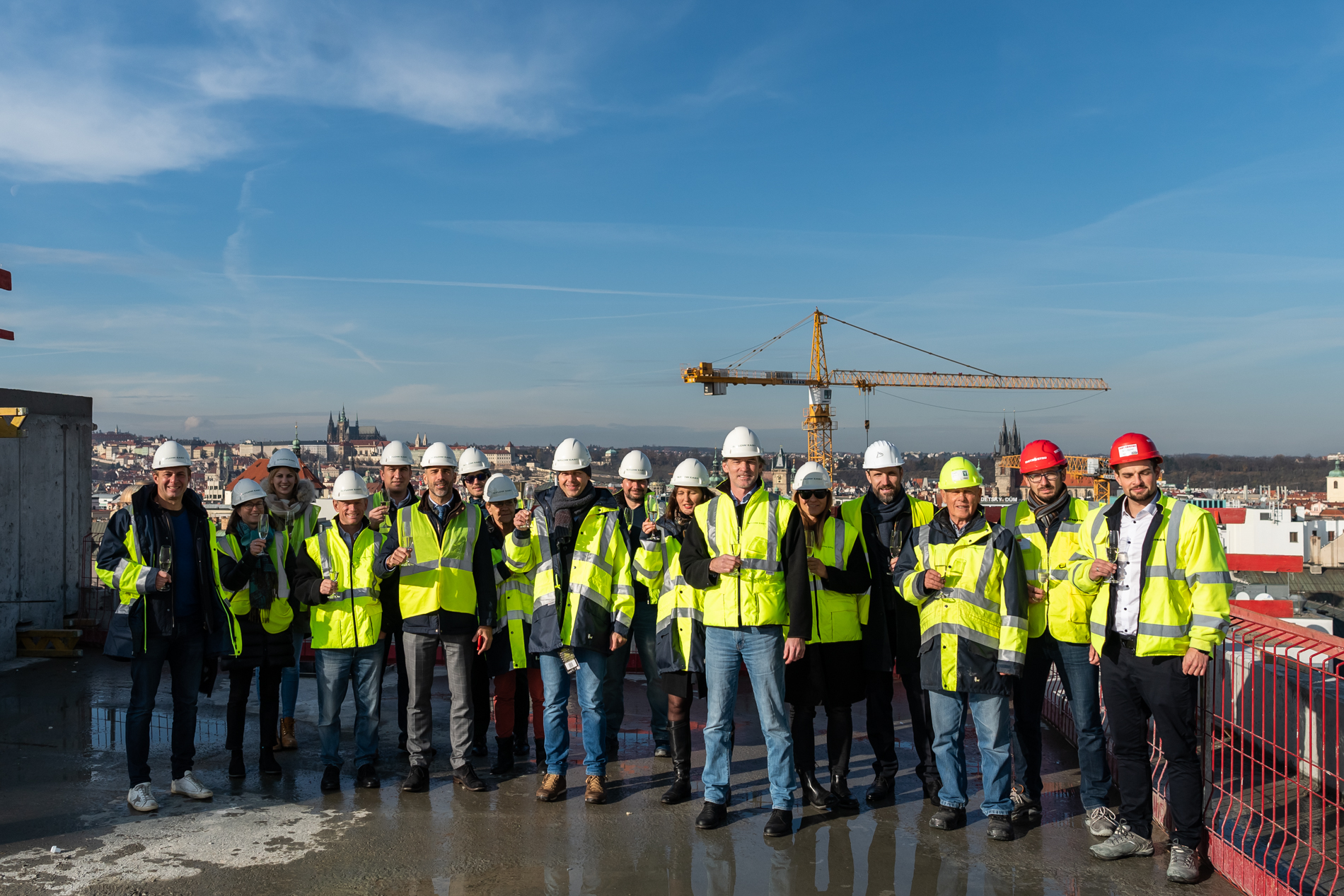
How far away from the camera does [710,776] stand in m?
4.68

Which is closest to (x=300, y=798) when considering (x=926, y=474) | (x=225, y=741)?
(x=225, y=741)

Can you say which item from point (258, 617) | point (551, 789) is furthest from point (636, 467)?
point (258, 617)

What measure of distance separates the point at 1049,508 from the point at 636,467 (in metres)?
2.42

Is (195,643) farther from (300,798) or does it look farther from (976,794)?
(976,794)

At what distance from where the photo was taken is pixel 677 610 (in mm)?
4984

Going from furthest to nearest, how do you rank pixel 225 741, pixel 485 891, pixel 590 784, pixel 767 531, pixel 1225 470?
pixel 1225 470 → pixel 225 741 → pixel 590 784 → pixel 767 531 → pixel 485 891

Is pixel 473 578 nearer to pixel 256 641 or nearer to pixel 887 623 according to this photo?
pixel 256 641

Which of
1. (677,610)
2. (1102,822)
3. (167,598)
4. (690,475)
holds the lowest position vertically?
(1102,822)

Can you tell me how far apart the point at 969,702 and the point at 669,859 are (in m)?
1.73

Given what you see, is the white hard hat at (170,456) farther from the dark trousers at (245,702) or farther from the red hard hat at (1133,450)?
the red hard hat at (1133,450)

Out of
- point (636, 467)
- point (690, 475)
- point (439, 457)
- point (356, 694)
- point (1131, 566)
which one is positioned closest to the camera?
point (1131, 566)

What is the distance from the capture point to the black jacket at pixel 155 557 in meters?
4.92

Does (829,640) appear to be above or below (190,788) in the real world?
above

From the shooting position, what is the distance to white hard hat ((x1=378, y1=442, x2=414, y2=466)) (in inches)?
221
